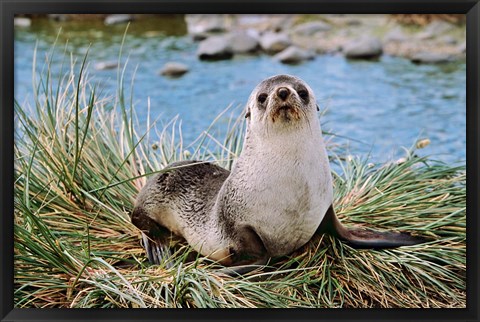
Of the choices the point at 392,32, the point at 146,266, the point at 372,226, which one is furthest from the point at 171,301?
the point at 392,32

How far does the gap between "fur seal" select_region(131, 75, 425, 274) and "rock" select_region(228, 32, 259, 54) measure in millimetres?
586

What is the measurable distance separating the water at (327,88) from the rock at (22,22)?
0.09 metres

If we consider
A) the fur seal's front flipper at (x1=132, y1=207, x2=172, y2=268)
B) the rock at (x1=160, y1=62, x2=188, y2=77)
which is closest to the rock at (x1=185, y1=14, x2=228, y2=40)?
the rock at (x1=160, y1=62, x2=188, y2=77)

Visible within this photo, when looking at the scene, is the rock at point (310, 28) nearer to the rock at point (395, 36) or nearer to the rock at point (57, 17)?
the rock at point (395, 36)

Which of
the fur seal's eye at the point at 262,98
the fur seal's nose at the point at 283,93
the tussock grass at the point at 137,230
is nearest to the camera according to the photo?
the fur seal's nose at the point at 283,93

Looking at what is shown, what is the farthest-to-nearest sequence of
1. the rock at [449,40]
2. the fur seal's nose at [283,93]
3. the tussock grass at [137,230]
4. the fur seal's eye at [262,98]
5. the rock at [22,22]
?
1. the rock at [449,40]
2. the rock at [22,22]
3. the tussock grass at [137,230]
4. the fur seal's eye at [262,98]
5. the fur seal's nose at [283,93]

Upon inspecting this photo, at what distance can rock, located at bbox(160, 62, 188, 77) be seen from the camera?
13.9ft

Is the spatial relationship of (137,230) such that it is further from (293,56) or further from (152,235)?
(293,56)

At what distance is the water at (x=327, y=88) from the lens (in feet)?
13.5

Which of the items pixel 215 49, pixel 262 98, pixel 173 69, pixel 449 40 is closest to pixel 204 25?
pixel 215 49

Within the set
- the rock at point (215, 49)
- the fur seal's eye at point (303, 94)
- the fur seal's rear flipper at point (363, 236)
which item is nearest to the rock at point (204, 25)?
the rock at point (215, 49)

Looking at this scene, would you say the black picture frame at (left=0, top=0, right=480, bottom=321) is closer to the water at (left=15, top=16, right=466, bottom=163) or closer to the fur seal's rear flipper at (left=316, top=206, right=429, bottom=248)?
the water at (left=15, top=16, right=466, bottom=163)

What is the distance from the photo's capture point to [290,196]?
145 inches
